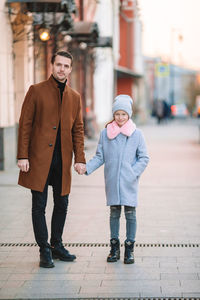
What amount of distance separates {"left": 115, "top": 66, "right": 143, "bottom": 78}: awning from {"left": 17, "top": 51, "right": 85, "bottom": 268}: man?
31021 mm

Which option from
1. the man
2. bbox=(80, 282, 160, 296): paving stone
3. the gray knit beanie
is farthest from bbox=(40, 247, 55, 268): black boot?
the gray knit beanie

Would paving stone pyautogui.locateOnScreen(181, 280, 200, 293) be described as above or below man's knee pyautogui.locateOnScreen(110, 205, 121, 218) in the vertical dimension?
below

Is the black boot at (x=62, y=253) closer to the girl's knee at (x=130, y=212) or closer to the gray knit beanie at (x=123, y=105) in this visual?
the girl's knee at (x=130, y=212)

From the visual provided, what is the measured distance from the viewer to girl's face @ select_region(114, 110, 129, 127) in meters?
5.61

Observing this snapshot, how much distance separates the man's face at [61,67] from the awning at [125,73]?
1222 inches

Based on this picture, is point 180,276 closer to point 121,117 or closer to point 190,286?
point 190,286

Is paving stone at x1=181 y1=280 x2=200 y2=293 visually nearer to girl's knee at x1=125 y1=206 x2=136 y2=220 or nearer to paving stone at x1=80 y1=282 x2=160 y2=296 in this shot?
paving stone at x1=80 y1=282 x2=160 y2=296

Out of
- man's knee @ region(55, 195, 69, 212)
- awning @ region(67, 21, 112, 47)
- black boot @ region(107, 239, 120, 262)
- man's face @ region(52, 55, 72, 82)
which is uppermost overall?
awning @ region(67, 21, 112, 47)

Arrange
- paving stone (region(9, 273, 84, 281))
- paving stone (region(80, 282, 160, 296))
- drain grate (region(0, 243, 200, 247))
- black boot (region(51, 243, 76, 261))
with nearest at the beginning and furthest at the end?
paving stone (region(80, 282, 160, 296))
paving stone (region(9, 273, 84, 281))
black boot (region(51, 243, 76, 261))
drain grate (region(0, 243, 200, 247))

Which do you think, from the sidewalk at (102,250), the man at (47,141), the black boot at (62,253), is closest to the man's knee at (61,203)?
the man at (47,141)

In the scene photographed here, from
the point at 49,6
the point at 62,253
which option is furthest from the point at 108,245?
the point at 49,6

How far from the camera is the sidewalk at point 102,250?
4918 millimetres

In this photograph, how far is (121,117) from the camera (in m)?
5.60

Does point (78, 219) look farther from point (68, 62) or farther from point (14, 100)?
point (14, 100)
